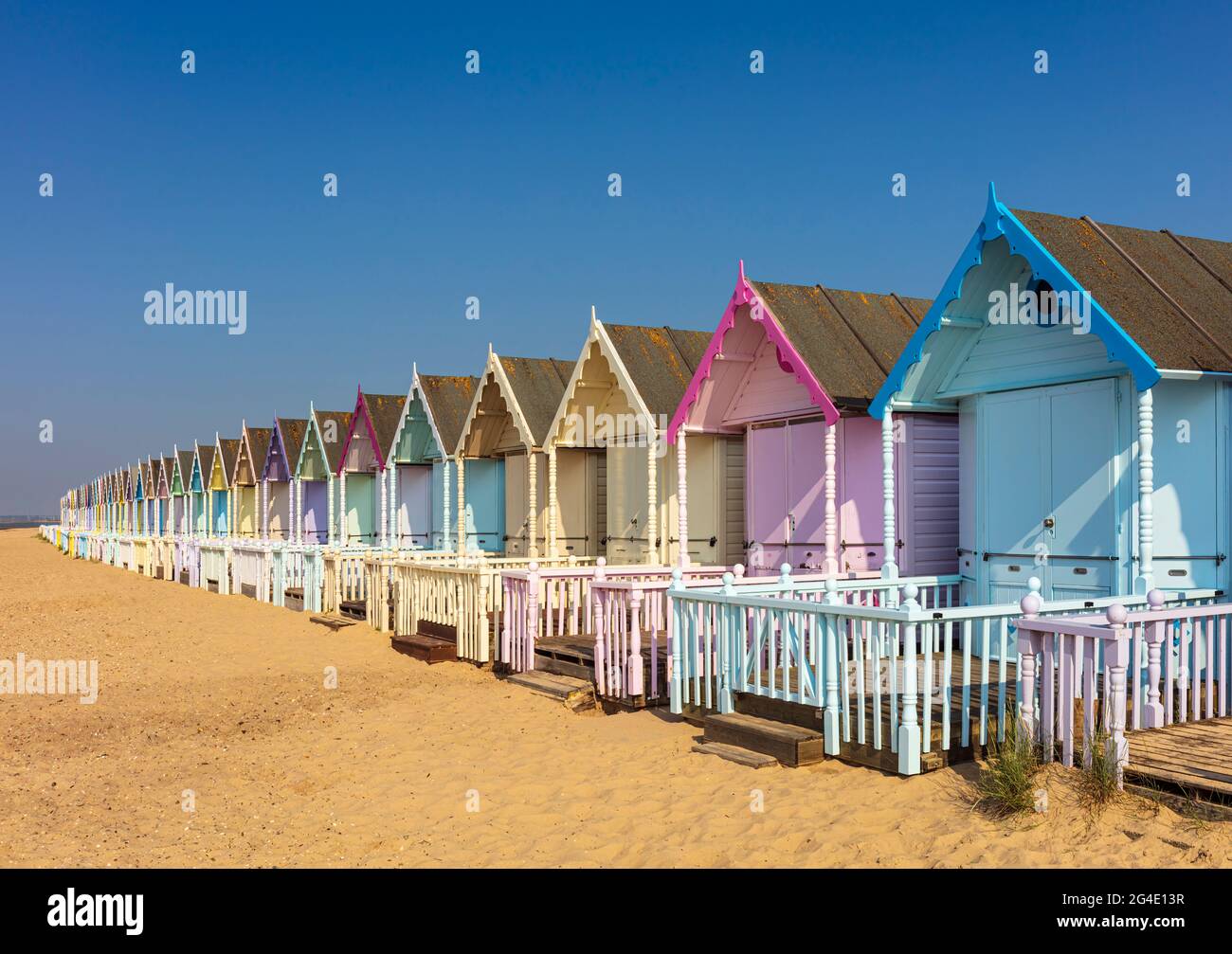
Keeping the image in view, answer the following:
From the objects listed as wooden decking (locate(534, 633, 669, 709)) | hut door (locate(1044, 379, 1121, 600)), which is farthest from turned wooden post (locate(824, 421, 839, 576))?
hut door (locate(1044, 379, 1121, 600))

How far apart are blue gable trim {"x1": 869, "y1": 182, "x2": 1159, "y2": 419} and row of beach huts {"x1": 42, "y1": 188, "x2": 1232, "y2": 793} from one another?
0.03 metres

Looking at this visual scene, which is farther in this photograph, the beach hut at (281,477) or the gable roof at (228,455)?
the gable roof at (228,455)

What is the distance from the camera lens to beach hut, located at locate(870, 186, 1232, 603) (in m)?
9.50

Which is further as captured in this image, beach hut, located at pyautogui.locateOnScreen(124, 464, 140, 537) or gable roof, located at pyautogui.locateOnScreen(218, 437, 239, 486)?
beach hut, located at pyautogui.locateOnScreen(124, 464, 140, 537)

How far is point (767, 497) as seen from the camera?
50.4 ft

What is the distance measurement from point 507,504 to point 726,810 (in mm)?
16366

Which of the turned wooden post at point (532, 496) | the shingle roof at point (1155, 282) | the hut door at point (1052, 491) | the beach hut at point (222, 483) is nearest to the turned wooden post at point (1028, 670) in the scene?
the shingle roof at point (1155, 282)

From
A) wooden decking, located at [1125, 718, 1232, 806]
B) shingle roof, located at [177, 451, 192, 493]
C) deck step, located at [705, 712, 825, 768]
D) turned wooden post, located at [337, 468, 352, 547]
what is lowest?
deck step, located at [705, 712, 825, 768]

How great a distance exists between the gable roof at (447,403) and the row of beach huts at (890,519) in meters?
0.98

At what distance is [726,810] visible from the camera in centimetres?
773

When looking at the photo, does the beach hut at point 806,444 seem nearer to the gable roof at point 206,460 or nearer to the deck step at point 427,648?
the deck step at point 427,648

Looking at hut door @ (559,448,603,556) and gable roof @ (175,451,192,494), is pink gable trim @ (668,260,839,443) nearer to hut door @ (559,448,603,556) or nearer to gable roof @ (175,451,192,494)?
hut door @ (559,448,603,556)

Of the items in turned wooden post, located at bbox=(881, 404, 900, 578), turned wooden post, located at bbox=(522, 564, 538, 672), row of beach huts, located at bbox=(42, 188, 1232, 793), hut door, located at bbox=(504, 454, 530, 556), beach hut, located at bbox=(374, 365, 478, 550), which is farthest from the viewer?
beach hut, located at bbox=(374, 365, 478, 550)

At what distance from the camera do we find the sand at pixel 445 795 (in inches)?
261
